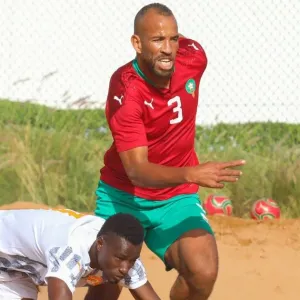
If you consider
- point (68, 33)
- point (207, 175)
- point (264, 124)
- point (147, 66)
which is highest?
point (147, 66)

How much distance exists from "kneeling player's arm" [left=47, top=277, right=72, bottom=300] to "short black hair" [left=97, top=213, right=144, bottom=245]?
0.33 meters

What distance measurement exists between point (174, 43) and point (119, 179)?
900 millimetres

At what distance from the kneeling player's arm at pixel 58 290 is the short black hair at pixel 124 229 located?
1.09 feet

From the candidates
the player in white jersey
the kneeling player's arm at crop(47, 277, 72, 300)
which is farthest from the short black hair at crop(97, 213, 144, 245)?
the kneeling player's arm at crop(47, 277, 72, 300)

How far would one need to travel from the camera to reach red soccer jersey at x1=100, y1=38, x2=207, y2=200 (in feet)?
18.4

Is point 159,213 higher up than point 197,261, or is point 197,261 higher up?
point 159,213

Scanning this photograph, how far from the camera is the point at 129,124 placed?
18.3 ft

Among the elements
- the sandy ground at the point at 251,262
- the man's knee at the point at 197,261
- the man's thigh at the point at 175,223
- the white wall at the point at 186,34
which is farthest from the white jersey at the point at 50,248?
the white wall at the point at 186,34

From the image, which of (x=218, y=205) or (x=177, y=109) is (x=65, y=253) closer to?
(x=177, y=109)

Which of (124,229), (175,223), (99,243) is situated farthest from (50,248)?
(175,223)

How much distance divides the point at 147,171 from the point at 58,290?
40.1 inches

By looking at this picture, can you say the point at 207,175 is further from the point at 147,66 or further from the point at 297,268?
the point at 297,268

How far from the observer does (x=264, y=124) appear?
12242 mm

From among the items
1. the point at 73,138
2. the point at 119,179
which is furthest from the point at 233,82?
the point at 119,179
